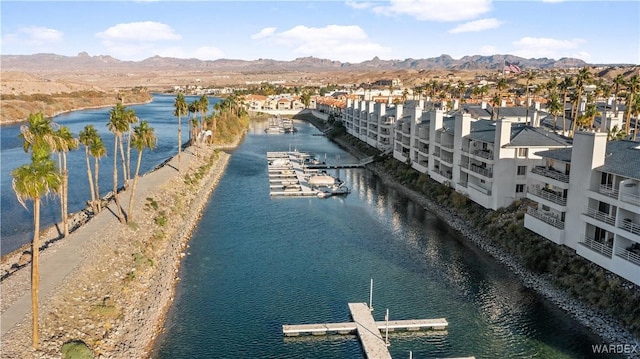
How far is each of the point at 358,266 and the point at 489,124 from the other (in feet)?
80.7

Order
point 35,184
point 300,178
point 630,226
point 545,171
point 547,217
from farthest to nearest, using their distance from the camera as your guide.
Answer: point 300,178, point 545,171, point 547,217, point 630,226, point 35,184

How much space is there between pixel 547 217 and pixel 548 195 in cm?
166

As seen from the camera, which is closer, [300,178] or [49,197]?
[49,197]

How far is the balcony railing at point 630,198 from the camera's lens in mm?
29325

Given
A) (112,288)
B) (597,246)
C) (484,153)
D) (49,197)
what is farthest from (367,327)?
(49,197)

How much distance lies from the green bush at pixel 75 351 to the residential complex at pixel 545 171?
29483 millimetres

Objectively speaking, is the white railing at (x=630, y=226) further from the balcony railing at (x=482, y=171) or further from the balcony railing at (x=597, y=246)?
the balcony railing at (x=482, y=171)

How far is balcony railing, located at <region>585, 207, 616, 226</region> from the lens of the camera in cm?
3145

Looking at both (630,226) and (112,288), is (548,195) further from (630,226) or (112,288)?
(112,288)

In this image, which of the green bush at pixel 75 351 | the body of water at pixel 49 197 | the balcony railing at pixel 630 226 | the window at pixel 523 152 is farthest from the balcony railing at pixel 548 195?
the body of water at pixel 49 197

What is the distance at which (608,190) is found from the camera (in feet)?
105

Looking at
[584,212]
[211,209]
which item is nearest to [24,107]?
[211,209]

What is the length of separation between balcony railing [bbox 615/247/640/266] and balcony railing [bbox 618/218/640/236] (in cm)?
133

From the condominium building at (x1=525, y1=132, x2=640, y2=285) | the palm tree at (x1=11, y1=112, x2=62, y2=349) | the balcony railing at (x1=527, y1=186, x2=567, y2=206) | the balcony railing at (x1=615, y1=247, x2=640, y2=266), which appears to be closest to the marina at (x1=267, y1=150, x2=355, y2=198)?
the balcony railing at (x1=527, y1=186, x2=567, y2=206)
